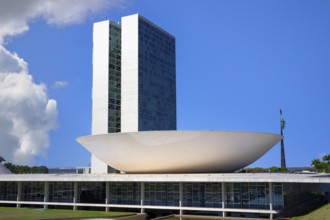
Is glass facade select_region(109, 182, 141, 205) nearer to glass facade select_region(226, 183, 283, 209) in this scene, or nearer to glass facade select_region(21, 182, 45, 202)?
glass facade select_region(21, 182, 45, 202)

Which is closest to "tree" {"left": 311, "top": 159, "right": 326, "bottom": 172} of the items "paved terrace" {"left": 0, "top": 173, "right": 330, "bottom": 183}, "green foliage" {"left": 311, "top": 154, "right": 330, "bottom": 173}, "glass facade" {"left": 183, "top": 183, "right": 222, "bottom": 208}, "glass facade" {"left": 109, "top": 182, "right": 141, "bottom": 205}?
"green foliage" {"left": 311, "top": 154, "right": 330, "bottom": 173}

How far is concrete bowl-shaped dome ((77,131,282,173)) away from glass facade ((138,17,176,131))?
77.7 ft

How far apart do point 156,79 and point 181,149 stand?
32.2 m

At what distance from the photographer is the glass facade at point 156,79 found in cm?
5616

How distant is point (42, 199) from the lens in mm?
32906

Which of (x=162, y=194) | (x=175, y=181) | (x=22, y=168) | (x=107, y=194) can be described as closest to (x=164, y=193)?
(x=162, y=194)

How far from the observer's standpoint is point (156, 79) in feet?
196

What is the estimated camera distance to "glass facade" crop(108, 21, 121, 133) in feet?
183

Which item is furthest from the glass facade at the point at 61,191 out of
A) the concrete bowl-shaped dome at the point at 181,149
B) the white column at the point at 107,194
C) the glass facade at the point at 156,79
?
the glass facade at the point at 156,79

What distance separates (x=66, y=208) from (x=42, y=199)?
92.7 inches

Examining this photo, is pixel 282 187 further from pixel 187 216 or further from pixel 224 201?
pixel 187 216

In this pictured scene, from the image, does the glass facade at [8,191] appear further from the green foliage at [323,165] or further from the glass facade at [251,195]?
the green foliage at [323,165]

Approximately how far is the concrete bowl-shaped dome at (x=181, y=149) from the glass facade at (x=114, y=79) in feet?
78.3

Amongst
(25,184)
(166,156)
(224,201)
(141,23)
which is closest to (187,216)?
(224,201)
